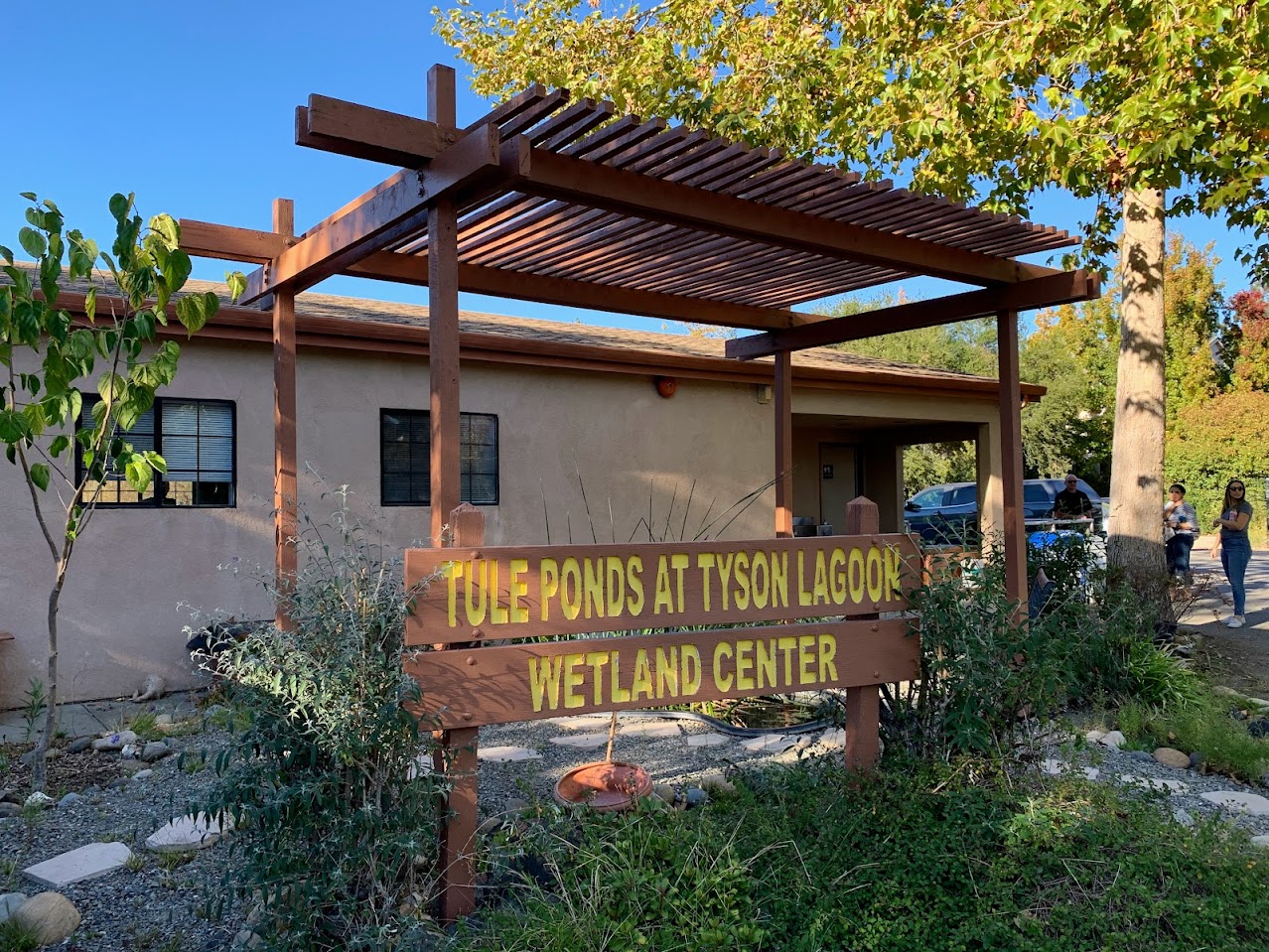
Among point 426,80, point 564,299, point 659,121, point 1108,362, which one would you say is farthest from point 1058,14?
point 1108,362

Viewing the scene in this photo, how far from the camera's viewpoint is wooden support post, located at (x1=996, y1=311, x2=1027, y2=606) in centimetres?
591

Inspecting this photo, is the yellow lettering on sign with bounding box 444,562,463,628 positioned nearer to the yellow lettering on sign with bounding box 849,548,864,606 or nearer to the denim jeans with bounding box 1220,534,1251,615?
the yellow lettering on sign with bounding box 849,548,864,606

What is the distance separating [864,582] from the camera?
423 cm

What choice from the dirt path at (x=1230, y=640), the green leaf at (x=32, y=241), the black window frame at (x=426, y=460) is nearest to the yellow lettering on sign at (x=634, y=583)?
the green leaf at (x=32, y=241)

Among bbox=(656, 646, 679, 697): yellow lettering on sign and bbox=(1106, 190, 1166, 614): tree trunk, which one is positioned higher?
bbox=(1106, 190, 1166, 614): tree trunk

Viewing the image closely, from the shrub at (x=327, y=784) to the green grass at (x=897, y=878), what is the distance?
40cm

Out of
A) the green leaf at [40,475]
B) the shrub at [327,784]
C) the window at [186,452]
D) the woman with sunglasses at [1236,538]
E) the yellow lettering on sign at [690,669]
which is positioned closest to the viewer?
the shrub at [327,784]

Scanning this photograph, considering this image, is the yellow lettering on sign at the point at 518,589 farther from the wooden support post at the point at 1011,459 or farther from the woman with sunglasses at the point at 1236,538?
the woman with sunglasses at the point at 1236,538

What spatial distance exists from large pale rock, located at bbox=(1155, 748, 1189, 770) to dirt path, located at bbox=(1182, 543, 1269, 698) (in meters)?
2.34

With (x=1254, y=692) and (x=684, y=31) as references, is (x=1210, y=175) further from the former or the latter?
(x=684, y=31)

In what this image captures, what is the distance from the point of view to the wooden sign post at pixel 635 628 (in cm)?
331

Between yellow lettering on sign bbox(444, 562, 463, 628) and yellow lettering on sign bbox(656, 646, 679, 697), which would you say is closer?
yellow lettering on sign bbox(444, 562, 463, 628)

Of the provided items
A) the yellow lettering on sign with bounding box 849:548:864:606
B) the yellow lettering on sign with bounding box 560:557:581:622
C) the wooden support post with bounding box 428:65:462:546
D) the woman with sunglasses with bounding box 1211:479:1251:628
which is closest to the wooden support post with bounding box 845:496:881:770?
the yellow lettering on sign with bounding box 849:548:864:606

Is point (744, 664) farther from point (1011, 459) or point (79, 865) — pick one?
point (1011, 459)
